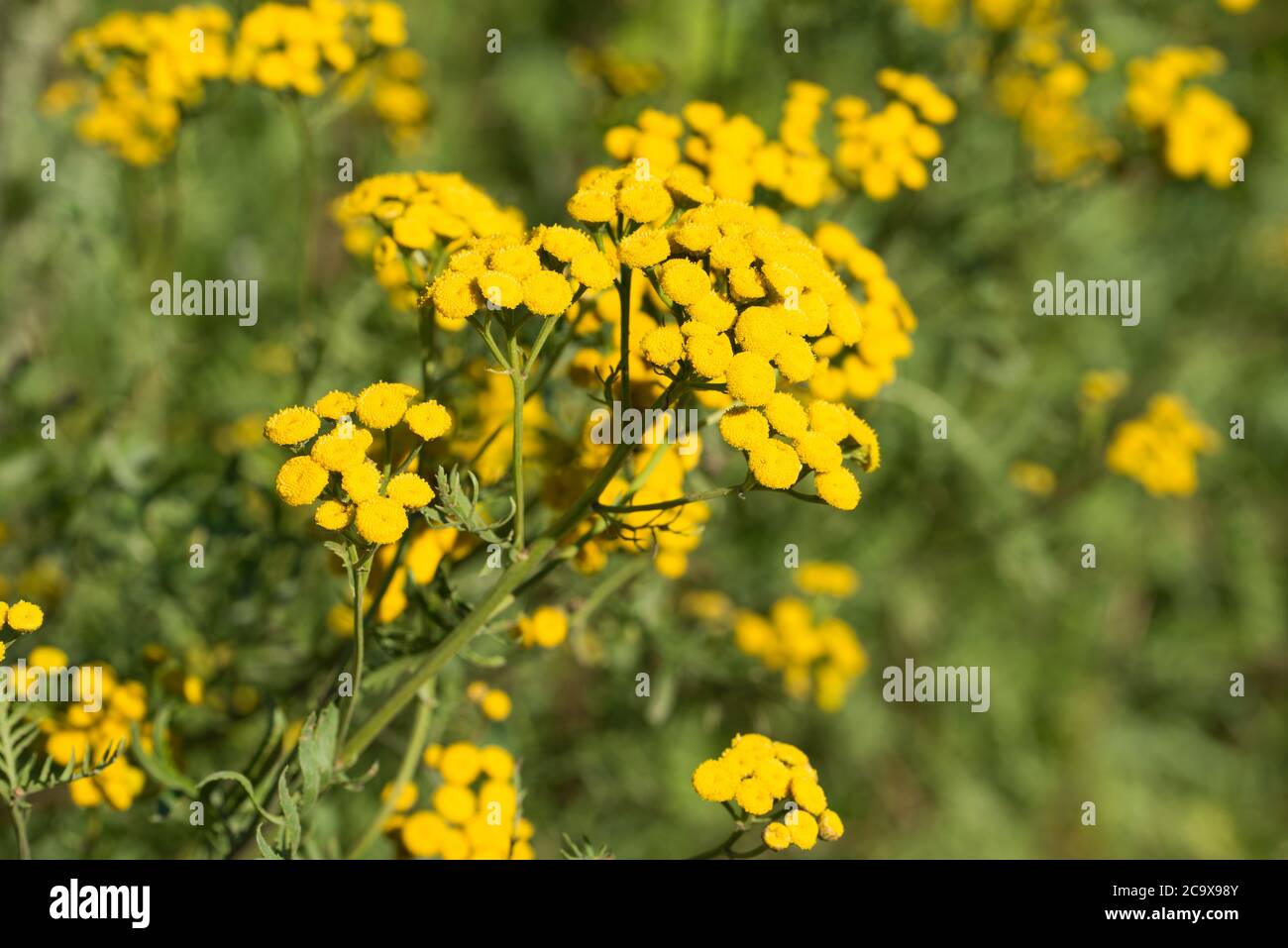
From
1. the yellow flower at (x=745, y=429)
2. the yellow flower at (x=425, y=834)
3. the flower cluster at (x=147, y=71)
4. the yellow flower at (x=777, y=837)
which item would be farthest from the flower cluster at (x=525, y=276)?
the flower cluster at (x=147, y=71)

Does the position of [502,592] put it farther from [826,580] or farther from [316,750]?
[826,580]

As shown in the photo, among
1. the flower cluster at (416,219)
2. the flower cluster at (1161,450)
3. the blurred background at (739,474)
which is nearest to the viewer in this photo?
the flower cluster at (416,219)

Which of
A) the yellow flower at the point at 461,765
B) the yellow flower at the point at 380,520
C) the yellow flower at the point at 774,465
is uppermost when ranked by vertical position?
the yellow flower at the point at 774,465

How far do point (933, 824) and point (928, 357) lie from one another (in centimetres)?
249

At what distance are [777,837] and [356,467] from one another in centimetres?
108

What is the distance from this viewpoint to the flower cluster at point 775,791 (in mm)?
2199

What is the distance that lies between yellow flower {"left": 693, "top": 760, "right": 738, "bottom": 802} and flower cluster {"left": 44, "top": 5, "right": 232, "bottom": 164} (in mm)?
2762

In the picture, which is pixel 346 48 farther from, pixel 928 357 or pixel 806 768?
pixel 928 357

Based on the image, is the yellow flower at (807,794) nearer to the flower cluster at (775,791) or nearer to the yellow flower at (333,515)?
the flower cluster at (775,791)

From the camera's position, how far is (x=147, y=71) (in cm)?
368

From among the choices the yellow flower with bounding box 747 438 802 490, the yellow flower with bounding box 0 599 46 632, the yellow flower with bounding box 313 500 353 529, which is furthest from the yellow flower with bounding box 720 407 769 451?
the yellow flower with bounding box 0 599 46 632

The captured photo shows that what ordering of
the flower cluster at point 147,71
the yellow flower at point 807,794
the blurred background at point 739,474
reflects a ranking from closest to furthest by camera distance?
the yellow flower at point 807,794, the blurred background at point 739,474, the flower cluster at point 147,71

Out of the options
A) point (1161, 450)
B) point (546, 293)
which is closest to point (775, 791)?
point (546, 293)
